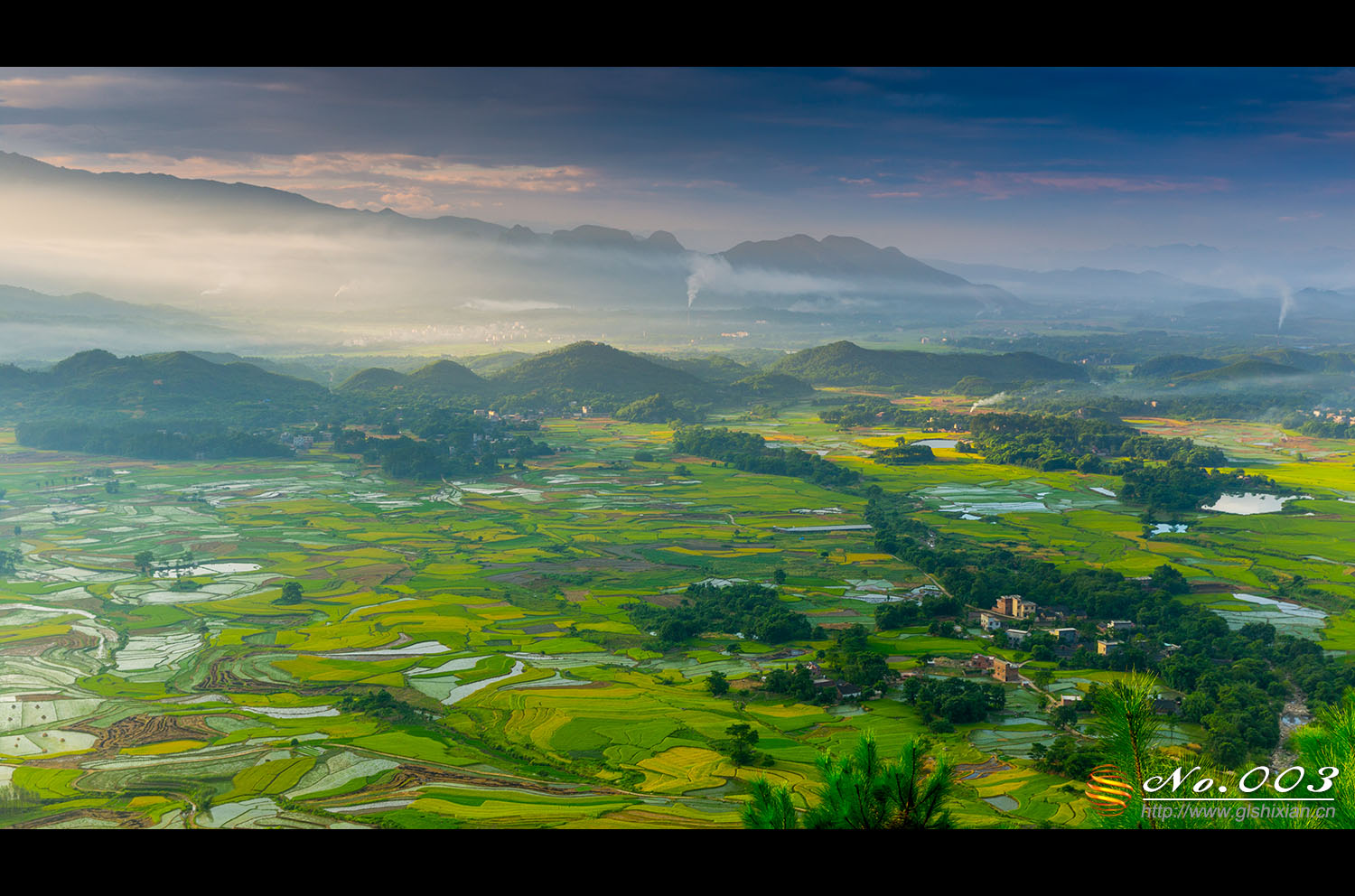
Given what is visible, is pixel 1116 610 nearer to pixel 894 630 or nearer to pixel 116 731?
pixel 894 630

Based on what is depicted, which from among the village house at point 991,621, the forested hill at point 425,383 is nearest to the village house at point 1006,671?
the village house at point 991,621

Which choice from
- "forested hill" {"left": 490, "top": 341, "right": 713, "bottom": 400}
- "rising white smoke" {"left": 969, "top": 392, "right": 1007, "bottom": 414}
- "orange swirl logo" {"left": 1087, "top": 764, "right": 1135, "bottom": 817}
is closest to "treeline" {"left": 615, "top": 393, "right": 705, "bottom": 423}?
"forested hill" {"left": 490, "top": 341, "right": 713, "bottom": 400}

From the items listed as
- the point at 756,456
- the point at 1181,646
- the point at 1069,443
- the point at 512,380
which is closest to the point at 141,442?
the point at 512,380

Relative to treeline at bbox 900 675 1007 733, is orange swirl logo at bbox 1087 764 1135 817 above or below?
above

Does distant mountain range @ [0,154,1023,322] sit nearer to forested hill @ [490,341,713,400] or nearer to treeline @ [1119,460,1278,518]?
forested hill @ [490,341,713,400]

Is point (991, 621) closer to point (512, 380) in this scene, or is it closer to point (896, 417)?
point (896, 417)

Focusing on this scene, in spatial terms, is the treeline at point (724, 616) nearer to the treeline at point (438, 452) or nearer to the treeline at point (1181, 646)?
the treeline at point (1181, 646)

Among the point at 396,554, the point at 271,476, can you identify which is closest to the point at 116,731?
the point at 396,554
